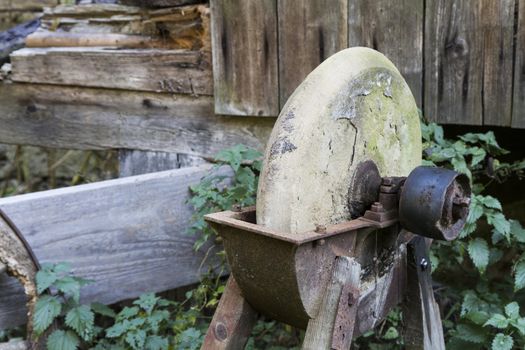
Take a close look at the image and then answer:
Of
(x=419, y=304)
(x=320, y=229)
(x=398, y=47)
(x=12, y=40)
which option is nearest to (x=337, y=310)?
(x=320, y=229)

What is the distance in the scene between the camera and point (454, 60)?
8.41 ft

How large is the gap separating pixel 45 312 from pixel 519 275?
5.78 ft

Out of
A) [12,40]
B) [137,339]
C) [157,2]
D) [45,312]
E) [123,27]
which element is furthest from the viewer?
[12,40]

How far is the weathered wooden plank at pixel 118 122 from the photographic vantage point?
3287 mm

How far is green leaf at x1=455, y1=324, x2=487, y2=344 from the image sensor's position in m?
2.30

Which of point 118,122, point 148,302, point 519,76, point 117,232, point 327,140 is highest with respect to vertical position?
point 519,76

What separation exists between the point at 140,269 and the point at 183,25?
1.36m

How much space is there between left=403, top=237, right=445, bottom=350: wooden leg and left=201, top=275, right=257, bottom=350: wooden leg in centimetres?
59

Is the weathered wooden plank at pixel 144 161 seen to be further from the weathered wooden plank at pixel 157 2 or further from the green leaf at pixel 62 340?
the green leaf at pixel 62 340

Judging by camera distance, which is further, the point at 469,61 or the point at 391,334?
the point at 391,334

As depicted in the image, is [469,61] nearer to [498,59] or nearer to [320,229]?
[498,59]

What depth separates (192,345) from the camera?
234 centimetres

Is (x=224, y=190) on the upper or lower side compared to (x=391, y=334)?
upper

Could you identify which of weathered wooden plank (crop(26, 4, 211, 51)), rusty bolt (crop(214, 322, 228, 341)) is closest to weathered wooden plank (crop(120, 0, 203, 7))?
weathered wooden plank (crop(26, 4, 211, 51))
